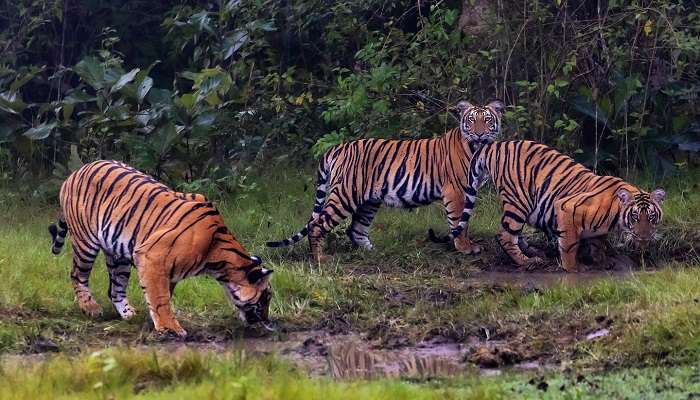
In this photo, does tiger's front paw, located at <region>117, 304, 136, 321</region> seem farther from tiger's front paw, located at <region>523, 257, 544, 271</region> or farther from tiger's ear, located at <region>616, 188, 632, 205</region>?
tiger's ear, located at <region>616, 188, 632, 205</region>

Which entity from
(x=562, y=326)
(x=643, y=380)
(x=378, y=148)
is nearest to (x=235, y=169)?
(x=378, y=148)

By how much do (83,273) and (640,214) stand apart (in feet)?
14.2

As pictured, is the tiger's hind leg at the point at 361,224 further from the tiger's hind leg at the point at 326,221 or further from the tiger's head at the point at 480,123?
the tiger's head at the point at 480,123

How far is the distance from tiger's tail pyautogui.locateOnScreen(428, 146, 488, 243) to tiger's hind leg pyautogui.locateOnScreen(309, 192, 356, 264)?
2.73ft

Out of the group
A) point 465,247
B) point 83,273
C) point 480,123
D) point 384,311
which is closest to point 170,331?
point 83,273

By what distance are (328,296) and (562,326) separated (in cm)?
186

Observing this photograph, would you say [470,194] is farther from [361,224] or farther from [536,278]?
[536,278]

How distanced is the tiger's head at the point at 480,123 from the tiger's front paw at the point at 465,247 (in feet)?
3.21

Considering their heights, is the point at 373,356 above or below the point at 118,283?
below

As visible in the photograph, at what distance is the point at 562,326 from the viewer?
702cm

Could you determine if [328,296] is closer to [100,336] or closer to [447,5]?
[100,336]

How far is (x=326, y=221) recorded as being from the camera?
10.6 metres

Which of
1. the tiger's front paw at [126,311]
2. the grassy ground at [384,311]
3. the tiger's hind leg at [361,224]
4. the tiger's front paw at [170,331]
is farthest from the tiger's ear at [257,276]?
the tiger's hind leg at [361,224]

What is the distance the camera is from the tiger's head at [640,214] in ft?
31.0
